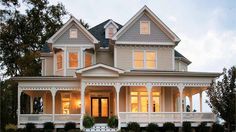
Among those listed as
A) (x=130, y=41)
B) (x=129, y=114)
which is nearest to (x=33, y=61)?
(x=130, y=41)

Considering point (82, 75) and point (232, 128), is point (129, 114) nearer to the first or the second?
point (82, 75)

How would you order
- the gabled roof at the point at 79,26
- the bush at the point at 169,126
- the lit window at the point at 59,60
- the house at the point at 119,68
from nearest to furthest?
the bush at the point at 169,126
the house at the point at 119,68
the gabled roof at the point at 79,26
the lit window at the point at 59,60

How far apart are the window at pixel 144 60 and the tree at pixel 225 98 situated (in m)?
7.18

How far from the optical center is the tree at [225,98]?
30969 millimetres

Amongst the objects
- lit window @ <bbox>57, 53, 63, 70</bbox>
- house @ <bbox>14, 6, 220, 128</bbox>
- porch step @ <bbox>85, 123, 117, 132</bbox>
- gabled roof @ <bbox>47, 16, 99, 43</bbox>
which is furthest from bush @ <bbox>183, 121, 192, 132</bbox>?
lit window @ <bbox>57, 53, 63, 70</bbox>

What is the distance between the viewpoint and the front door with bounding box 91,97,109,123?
36.6m

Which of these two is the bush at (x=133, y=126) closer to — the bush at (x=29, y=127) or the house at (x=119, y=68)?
the house at (x=119, y=68)

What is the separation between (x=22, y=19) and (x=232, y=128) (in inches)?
1153

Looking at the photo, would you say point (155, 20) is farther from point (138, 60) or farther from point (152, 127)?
point (152, 127)

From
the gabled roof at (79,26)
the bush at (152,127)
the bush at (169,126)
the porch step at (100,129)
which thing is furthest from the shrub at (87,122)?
the gabled roof at (79,26)

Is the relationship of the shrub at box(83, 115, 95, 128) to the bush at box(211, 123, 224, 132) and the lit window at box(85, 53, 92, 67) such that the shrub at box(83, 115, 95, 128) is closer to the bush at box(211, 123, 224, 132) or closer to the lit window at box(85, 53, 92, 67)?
the lit window at box(85, 53, 92, 67)

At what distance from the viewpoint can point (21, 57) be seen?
50.1 metres

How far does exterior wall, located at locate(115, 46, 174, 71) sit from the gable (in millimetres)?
2985

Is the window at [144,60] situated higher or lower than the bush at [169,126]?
higher
